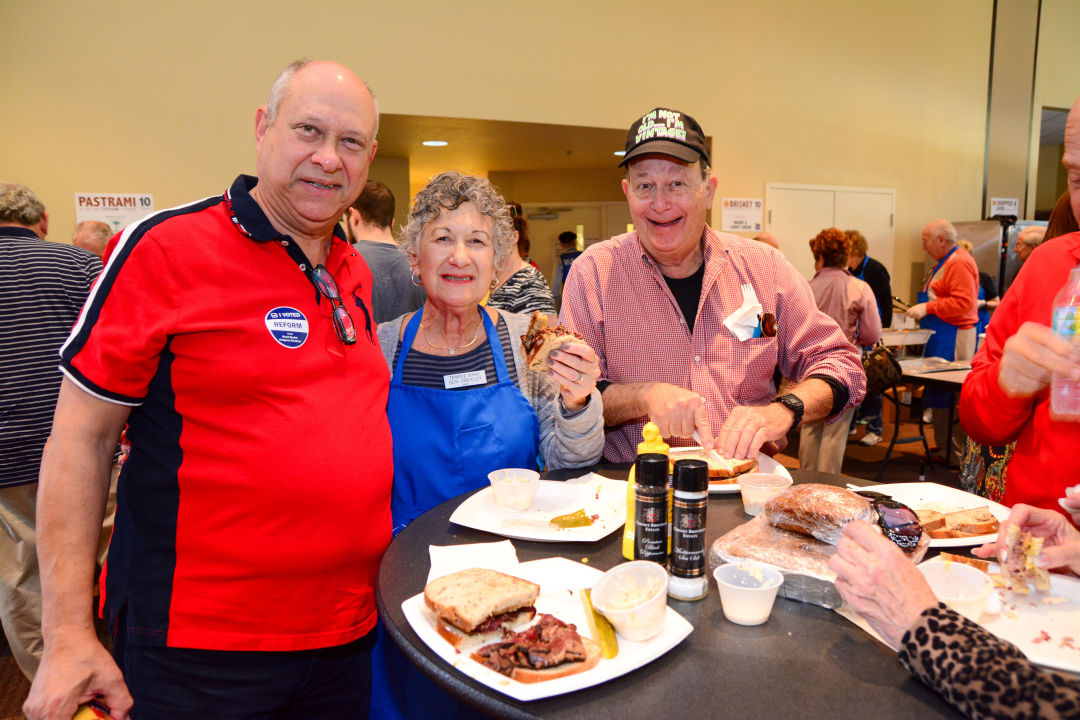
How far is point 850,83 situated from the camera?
9094 mm

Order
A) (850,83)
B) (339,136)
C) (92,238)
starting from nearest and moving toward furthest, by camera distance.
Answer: (339,136) < (92,238) < (850,83)

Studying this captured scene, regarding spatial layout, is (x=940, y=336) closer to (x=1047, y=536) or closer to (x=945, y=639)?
(x=1047, y=536)

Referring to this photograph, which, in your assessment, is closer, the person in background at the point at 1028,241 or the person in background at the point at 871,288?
the person in background at the point at 1028,241

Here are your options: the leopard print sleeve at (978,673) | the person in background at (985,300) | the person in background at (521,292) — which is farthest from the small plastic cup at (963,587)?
the person in background at (985,300)

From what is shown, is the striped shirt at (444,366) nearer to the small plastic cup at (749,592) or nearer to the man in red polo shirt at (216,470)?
the man in red polo shirt at (216,470)

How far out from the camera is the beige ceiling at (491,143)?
715 centimetres

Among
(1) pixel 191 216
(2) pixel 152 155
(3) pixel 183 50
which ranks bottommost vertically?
(1) pixel 191 216

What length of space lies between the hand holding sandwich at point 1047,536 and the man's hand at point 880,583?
34cm

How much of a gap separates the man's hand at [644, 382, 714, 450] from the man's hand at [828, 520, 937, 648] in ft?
2.13

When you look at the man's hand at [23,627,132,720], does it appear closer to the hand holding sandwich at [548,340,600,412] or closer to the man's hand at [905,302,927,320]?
the hand holding sandwich at [548,340,600,412]

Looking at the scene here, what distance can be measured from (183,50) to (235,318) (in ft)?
17.3

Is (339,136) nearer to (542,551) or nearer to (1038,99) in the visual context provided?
(542,551)

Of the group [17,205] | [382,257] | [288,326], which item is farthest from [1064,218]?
[17,205]

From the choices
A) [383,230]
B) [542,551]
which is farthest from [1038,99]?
[542,551]
